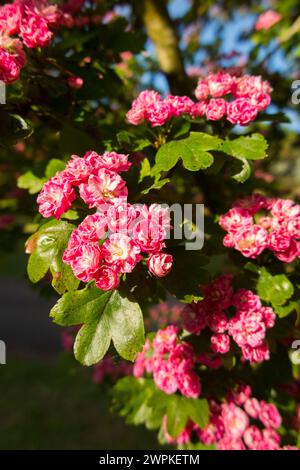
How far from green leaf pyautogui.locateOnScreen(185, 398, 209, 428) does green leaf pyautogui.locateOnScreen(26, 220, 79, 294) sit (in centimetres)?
103

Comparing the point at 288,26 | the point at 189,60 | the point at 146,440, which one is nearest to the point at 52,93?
the point at 288,26

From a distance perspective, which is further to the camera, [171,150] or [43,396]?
[43,396]

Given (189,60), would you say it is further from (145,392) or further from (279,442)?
(279,442)

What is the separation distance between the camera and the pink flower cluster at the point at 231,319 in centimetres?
176

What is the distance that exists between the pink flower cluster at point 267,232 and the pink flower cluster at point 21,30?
1053 millimetres

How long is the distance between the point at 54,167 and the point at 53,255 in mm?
628

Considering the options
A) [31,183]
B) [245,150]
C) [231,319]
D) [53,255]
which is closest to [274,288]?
[231,319]

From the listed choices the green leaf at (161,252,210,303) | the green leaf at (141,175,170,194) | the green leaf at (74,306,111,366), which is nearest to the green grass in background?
the green leaf at (74,306,111,366)

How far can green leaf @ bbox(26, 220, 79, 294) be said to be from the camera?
59.9 inches

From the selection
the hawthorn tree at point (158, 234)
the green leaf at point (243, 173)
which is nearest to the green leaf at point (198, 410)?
the hawthorn tree at point (158, 234)

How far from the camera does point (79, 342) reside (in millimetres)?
1510

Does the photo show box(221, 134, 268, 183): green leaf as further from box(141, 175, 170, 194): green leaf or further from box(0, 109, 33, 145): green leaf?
box(0, 109, 33, 145): green leaf
